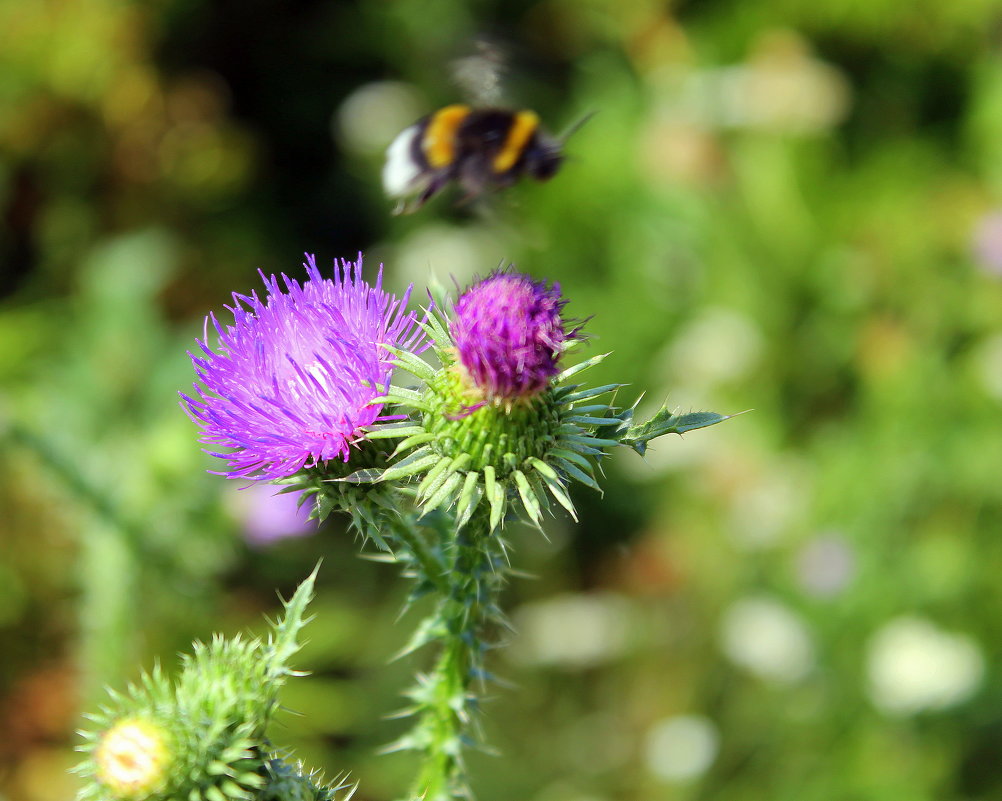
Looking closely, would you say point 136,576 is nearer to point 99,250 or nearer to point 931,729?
point 99,250

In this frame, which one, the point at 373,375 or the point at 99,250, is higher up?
the point at 99,250

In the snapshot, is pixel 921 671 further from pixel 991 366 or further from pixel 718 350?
pixel 718 350

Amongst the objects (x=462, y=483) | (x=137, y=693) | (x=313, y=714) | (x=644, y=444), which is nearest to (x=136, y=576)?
(x=313, y=714)

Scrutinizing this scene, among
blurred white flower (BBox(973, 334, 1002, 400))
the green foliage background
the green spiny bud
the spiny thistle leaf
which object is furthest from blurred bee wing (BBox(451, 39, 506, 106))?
blurred white flower (BBox(973, 334, 1002, 400))

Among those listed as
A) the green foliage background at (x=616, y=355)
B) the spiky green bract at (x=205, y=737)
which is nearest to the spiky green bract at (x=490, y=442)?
the spiky green bract at (x=205, y=737)

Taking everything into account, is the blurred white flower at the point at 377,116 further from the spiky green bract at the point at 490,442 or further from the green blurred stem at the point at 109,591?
the spiky green bract at the point at 490,442

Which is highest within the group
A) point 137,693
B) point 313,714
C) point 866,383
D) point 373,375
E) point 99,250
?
point 99,250
